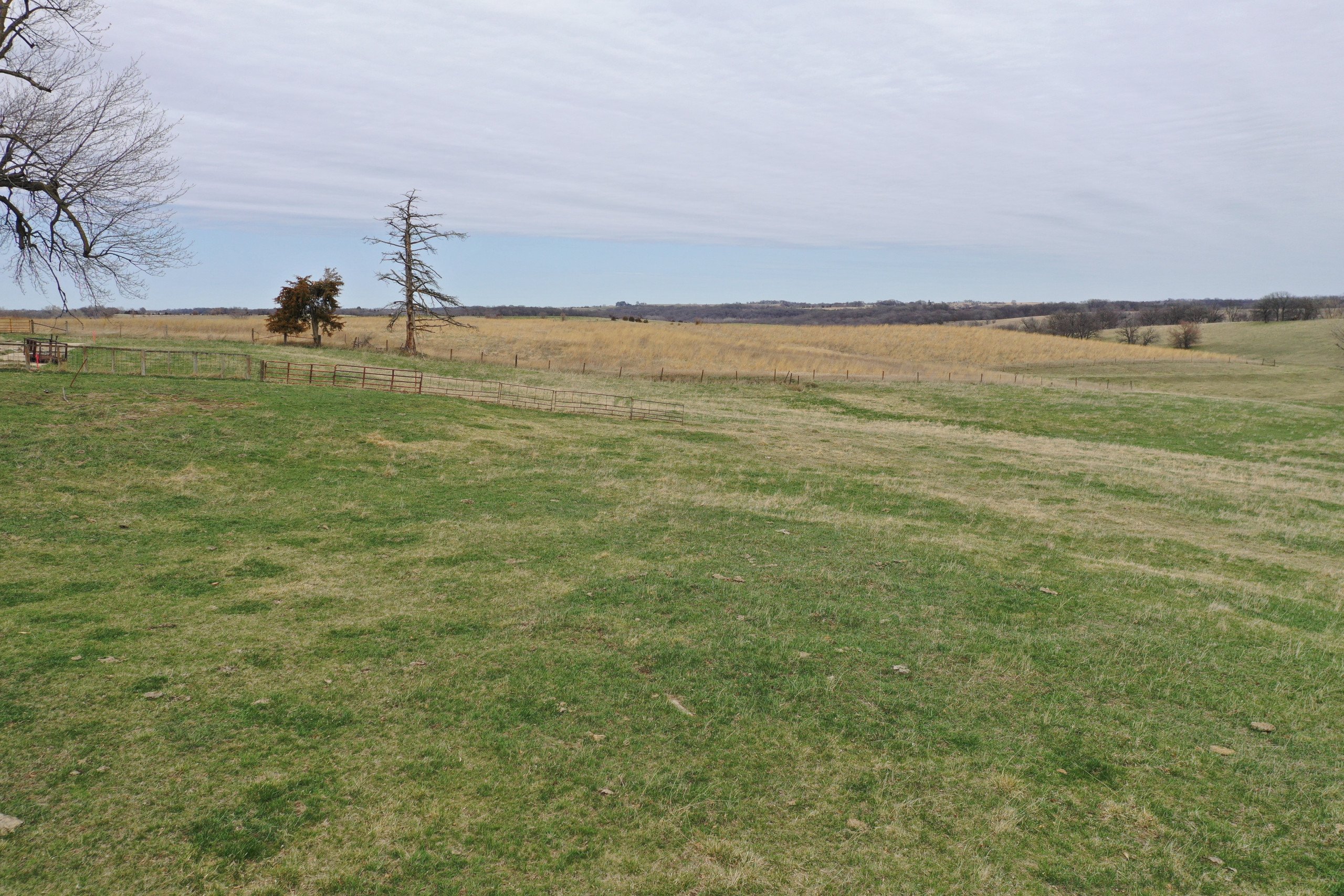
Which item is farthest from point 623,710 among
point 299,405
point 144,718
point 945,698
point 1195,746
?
point 299,405

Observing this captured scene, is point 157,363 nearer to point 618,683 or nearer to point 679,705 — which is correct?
point 618,683

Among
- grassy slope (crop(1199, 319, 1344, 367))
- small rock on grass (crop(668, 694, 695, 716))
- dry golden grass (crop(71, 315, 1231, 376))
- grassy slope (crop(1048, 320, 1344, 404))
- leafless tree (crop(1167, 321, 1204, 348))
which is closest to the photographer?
small rock on grass (crop(668, 694, 695, 716))

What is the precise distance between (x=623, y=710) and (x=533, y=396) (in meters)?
31.3

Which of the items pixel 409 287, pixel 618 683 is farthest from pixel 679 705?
pixel 409 287

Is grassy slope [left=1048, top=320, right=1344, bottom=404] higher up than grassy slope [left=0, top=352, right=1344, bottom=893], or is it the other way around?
grassy slope [left=1048, top=320, right=1344, bottom=404]

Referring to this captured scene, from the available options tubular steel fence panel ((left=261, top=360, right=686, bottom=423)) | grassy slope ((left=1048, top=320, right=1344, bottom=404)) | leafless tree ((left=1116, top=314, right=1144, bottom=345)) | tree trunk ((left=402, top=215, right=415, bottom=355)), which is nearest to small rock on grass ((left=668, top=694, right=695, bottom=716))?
tubular steel fence panel ((left=261, top=360, right=686, bottom=423))

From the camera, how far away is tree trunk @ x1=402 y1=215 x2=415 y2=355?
5631 centimetres

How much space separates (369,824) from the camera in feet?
22.3

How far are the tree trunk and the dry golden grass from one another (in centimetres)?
407

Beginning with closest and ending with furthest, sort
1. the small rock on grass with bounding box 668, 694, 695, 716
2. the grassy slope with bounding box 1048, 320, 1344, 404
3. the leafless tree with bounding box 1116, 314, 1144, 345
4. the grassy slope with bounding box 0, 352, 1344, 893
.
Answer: the grassy slope with bounding box 0, 352, 1344, 893, the small rock on grass with bounding box 668, 694, 695, 716, the grassy slope with bounding box 1048, 320, 1344, 404, the leafless tree with bounding box 1116, 314, 1144, 345

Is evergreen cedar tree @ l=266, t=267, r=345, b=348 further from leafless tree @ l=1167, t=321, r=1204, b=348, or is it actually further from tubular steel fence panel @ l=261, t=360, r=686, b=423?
leafless tree @ l=1167, t=321, r=1204, b=348

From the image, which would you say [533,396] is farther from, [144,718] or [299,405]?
[144,718]

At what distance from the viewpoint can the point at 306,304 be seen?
58.3 metres

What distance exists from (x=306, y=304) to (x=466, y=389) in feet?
92.1
